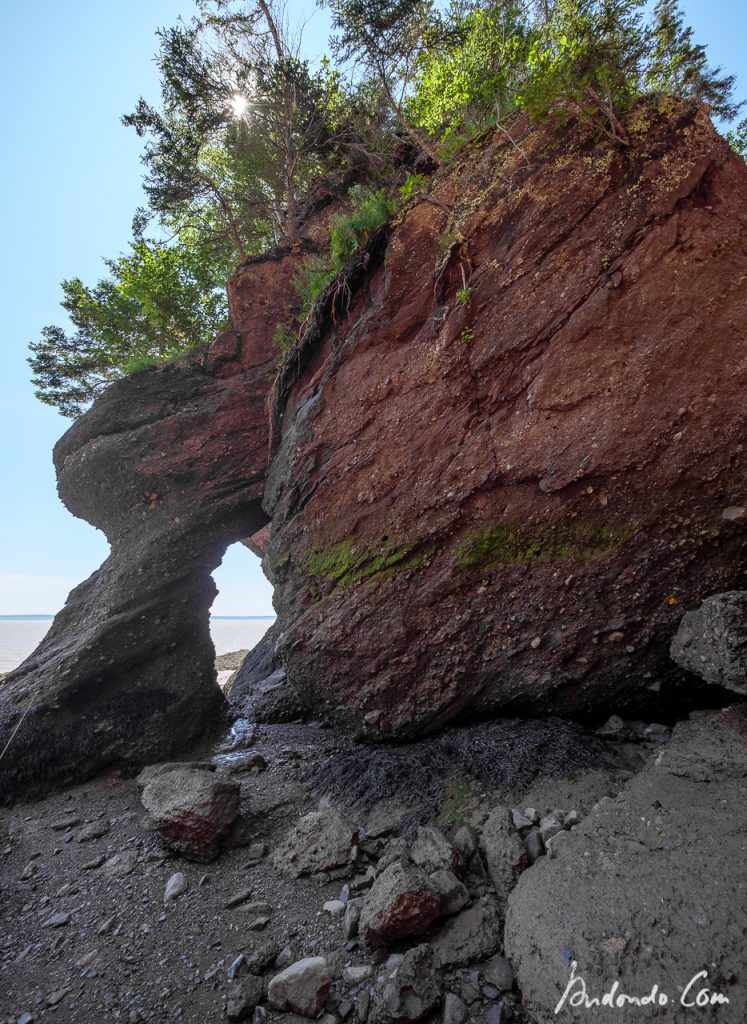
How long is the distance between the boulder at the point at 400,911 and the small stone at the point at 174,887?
194cm

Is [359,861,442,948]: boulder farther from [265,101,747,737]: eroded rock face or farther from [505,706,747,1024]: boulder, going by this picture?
[265,101,747,737]: eroded rock face

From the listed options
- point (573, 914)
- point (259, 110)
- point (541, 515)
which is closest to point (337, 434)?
point (541, 515)

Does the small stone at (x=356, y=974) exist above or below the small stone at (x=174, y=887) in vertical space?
below

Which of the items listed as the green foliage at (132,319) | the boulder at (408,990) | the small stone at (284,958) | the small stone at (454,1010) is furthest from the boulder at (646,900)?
the green foliage at (132,319)

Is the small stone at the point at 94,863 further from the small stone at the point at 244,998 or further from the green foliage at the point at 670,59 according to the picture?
the green foliage at the point at 670,59

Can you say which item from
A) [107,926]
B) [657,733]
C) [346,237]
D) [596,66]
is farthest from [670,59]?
[107,926]

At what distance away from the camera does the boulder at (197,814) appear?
450cm

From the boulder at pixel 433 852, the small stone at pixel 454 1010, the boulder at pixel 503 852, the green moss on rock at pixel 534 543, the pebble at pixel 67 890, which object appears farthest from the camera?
the green moss on rock at pixel 534 543

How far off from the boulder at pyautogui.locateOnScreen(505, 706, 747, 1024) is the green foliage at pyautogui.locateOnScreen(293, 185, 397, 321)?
818cm

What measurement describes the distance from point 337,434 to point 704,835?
5.98 meters

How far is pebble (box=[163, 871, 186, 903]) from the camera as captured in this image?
4043 millimetres

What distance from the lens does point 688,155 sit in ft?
16.5

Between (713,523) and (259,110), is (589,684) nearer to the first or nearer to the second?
(713,523)

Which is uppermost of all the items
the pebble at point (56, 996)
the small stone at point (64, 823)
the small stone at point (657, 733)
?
the small stone at point (64, 823)
